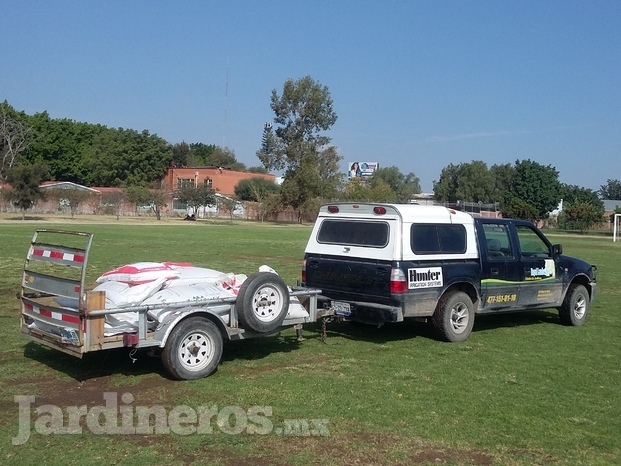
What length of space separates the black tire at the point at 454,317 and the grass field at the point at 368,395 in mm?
182

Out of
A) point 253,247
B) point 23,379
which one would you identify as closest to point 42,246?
point 23,379

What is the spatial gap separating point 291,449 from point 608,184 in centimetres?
19580

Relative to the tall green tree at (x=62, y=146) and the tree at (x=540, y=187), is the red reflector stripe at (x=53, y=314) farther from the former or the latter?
the tree at (x=540, y=187)

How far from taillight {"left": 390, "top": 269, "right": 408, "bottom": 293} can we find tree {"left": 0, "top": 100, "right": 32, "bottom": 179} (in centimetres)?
8946

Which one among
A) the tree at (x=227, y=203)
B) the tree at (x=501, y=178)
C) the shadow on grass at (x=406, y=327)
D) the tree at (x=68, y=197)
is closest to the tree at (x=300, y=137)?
the tree at (x=227, y=203)

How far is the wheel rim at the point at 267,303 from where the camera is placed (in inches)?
328

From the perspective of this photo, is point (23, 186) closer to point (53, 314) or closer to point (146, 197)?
point (146, 197)

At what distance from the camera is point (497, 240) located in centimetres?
1111

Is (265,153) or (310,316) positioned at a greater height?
(265,153)

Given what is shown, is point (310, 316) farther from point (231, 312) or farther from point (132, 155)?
point (132, 155)

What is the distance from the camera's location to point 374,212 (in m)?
10.1

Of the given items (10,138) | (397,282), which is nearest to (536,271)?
(397,282)

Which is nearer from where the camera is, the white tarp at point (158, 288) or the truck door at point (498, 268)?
the white tarp at point (158, 288)

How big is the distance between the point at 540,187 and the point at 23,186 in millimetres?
79339
